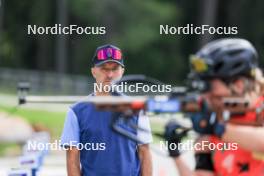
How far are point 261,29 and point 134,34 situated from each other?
331 inches

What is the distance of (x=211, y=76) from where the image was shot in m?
3.62

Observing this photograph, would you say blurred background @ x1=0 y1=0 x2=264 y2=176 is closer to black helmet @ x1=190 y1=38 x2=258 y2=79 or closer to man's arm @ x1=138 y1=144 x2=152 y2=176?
man's arm @ x1=138 y1=144 x2=152 y2=176

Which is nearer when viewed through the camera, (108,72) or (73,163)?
(73,163)

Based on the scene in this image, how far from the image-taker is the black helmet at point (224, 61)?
362 cm

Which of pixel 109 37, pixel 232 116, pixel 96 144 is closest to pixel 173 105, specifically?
pixel 232 116

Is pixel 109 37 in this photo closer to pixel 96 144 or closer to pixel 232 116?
pixel 96 144

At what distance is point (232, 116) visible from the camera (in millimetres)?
3605

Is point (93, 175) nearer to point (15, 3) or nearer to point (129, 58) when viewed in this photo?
point (129, 58)

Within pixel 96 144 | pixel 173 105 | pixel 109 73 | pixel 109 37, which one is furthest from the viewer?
pixel 109 37

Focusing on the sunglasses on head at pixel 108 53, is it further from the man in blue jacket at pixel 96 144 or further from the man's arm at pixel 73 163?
the man's arm at pixel 73 163

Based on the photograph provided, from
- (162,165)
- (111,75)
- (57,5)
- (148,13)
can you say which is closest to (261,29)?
(148,13)

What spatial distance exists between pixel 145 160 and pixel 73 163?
49 centimetres

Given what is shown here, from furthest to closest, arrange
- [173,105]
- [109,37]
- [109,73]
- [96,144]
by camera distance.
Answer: [109,37] → [109,73] → [96,144] → [173,105]

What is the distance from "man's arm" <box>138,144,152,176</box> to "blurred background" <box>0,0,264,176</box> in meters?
39.0
